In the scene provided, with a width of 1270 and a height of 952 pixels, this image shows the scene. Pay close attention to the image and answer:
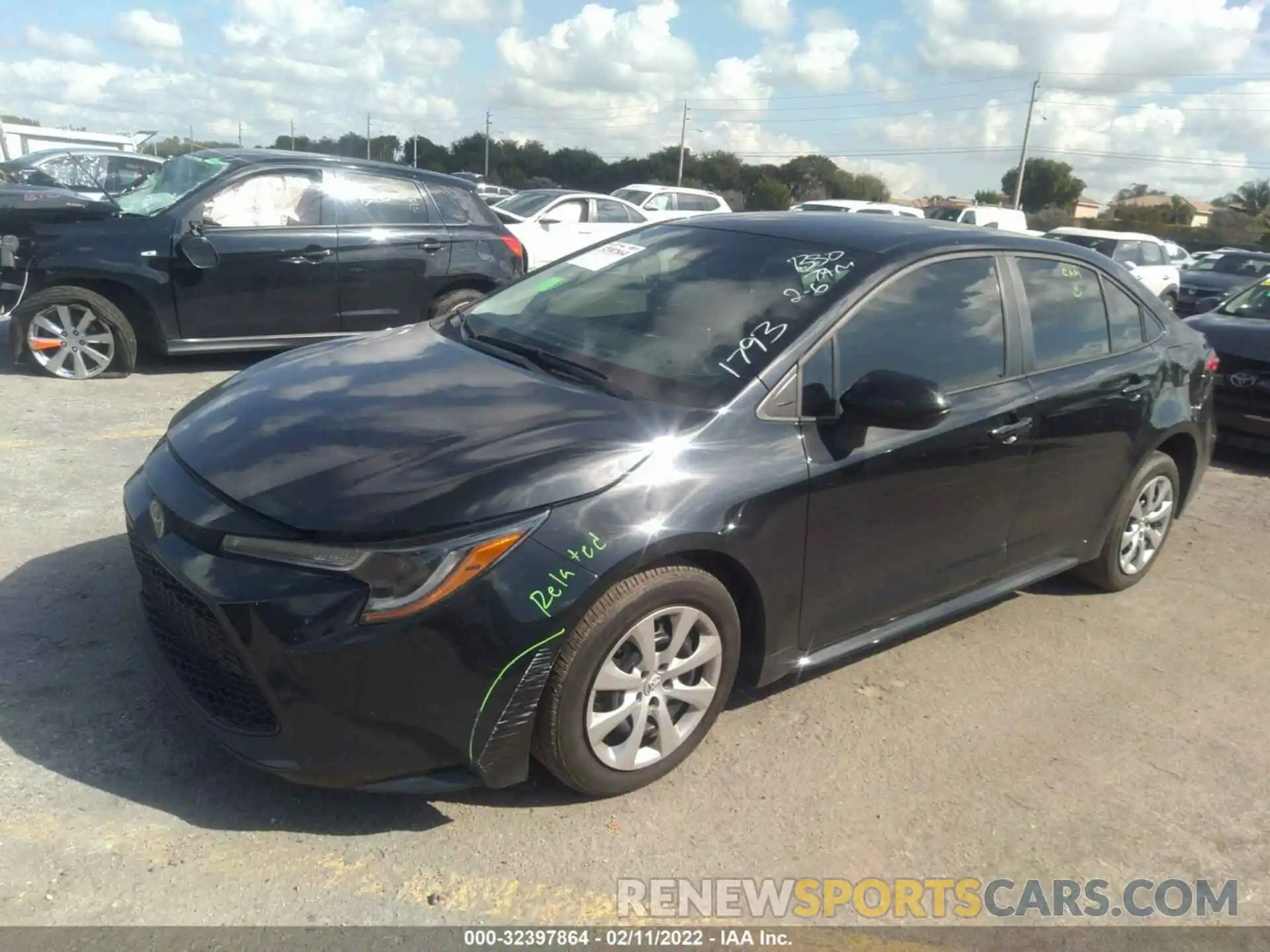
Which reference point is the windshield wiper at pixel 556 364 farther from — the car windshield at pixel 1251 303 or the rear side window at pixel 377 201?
the car windshield at pixel 1251 303

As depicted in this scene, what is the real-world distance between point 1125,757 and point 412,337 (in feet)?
9.93

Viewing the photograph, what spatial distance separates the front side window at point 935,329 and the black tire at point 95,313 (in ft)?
19.2

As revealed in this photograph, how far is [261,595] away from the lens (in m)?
2.51

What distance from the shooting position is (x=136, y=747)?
2971 millimetres

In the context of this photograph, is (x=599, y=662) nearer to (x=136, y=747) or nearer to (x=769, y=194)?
(x=136, y=747)

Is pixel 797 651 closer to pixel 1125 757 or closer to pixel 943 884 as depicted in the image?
pixel 943 884

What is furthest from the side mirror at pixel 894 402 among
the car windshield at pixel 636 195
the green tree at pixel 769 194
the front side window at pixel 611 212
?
the green tree at pixel 769 194

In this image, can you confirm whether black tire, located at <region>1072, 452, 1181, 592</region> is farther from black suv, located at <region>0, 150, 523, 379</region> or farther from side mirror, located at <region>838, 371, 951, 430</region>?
black suv, located at <region>0, 150, 523, 379</region>

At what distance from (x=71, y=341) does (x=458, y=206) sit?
3.14 meters

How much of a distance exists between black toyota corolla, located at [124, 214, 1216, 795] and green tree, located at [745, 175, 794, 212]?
140ft

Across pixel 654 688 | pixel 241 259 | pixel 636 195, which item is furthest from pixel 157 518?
pixel 636 195

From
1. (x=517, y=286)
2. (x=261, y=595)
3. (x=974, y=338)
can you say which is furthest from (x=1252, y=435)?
(x=261, y=595)

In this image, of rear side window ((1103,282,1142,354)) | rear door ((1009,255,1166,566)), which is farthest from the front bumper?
rear side window ((1103,282,1142,354))

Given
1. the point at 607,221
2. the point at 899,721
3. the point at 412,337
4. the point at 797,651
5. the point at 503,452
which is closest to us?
the point at 503,452
